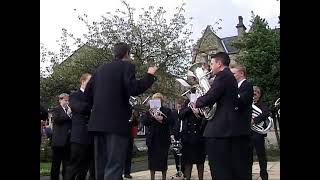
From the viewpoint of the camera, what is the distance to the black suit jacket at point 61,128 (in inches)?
314

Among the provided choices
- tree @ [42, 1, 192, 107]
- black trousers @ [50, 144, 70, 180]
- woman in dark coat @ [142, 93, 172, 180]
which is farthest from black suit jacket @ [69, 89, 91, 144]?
tree @ [42, 1, 192, 107]

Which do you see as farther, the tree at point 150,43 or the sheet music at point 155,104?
the tree at point 150,43

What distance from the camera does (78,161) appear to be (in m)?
6.96

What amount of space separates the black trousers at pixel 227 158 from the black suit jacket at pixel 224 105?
0.32 ft

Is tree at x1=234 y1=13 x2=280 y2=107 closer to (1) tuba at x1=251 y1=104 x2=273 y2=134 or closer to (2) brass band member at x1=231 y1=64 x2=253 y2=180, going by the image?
(1) tuba at x1=251 y1=104 x2=273 y2=134

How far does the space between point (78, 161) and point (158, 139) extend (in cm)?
279

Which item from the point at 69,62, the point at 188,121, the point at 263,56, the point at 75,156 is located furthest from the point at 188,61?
the point at 75,156

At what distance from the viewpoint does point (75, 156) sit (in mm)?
7000

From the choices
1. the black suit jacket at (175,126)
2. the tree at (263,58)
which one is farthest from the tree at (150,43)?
the black suit jacket at (175,126)

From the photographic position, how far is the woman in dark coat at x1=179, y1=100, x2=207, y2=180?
9.23 metres

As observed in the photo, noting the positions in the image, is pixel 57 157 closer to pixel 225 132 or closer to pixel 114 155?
pixel 114 155

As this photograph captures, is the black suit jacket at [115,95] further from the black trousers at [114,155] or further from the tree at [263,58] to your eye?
the tree at [263,58]
